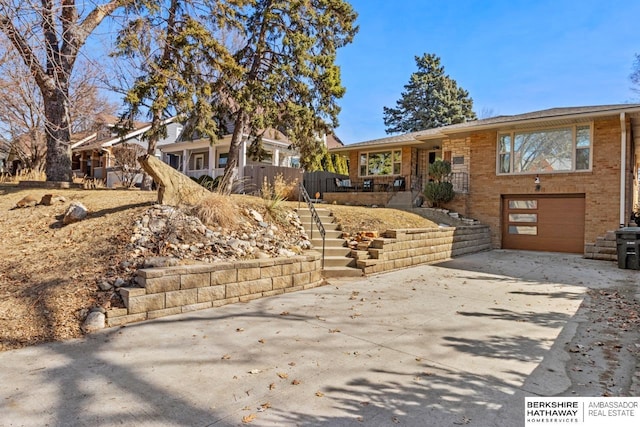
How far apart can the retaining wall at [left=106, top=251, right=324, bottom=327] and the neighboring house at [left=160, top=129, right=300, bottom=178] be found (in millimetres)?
12450

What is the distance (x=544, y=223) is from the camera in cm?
1312

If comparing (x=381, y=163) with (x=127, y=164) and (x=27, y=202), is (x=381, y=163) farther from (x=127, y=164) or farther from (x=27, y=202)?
(x=27, y=202)

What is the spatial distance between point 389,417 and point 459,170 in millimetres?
13939

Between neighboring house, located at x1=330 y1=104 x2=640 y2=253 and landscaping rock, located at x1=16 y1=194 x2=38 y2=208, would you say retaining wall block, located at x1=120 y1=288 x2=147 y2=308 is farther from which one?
neighboring house, located at x1=330 y1=104 x2=640 y2=253

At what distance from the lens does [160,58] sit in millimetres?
11195

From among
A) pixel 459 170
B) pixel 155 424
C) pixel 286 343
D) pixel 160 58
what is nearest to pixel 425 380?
pixel 286 343

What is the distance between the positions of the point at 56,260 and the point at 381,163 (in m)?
16.0

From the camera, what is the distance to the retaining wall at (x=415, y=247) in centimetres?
823

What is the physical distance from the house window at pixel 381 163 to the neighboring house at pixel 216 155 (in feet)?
12.4

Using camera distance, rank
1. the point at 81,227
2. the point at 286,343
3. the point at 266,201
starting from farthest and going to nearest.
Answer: the point at 266,201, the point at 81,227, the point at 286,343

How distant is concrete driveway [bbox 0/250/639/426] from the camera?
252cm

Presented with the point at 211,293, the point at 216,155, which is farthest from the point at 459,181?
the point at 216,155

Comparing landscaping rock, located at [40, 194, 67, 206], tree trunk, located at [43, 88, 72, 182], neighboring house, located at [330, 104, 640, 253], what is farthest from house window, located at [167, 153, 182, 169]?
landscaping rock, located at [40, 194, 67, 206]

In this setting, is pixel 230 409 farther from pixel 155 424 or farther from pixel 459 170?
pixel 459 170
